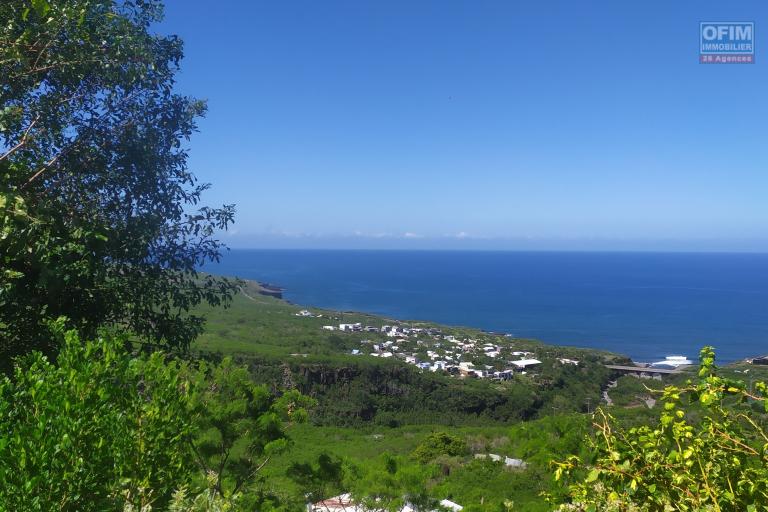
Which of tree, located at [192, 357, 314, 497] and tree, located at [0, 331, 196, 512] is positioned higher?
tree, located at [0, 331, 196, 512]

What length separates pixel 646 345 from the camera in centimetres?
5312

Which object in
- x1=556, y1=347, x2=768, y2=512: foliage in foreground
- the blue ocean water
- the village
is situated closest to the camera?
x1=556, y1=347, x2=768, y2=512: foliage in foreground

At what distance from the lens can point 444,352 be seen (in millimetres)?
44750

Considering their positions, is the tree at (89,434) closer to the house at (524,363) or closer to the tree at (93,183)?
the tree at (93,183)

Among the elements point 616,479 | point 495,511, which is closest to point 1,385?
point 616,479

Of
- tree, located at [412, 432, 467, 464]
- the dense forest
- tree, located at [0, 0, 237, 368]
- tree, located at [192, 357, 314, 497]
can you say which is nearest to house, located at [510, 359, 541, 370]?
tree, located at [412, 432, 467, 464]

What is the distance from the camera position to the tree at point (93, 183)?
3.43 metres

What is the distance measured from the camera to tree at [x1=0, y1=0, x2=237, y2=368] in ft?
11.3

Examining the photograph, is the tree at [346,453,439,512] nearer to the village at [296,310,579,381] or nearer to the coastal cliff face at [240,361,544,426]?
the coastal cliff face at [240,361,544,426]

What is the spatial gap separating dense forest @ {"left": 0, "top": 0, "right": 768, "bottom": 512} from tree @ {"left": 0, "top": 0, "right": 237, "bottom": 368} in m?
0.02

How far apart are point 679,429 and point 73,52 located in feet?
15.8

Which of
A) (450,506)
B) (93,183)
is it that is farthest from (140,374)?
(450,506)

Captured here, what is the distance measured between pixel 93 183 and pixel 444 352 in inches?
1665

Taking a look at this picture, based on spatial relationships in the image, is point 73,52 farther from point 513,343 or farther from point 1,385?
point 513,343
